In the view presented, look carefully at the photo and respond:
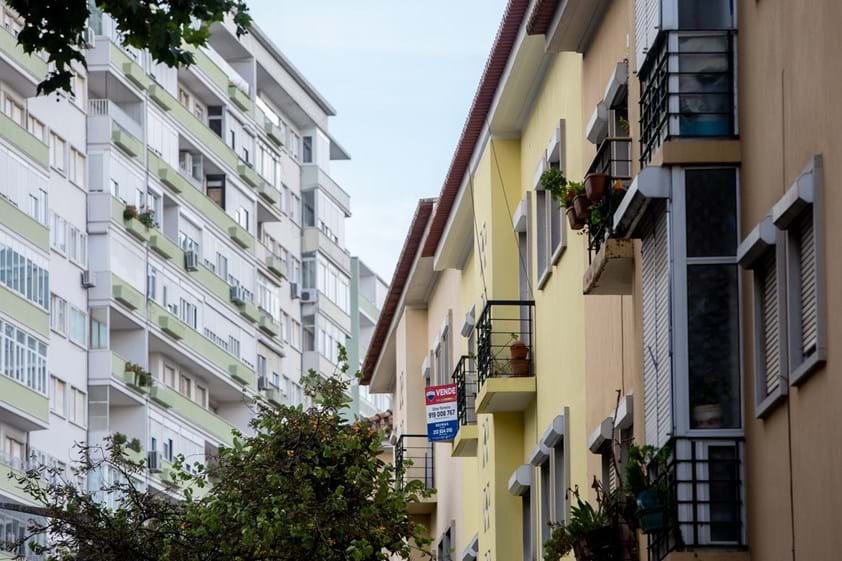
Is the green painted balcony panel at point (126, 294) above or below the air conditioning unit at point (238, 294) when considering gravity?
below

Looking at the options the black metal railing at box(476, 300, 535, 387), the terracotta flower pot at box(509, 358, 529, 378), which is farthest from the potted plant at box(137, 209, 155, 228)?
the terracotta flower pot at box(509, 358, 529, 378)

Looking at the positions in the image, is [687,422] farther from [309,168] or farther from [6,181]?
[309,168]

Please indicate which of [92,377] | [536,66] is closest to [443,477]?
[536,66]

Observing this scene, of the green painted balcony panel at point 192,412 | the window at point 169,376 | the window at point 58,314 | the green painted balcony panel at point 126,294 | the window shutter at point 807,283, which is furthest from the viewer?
the window at point 169,376

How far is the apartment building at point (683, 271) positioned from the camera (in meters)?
14.1

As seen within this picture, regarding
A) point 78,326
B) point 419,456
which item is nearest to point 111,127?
point 78,326

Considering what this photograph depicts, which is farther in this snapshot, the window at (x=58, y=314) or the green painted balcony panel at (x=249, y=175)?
the green painted balcony panel at (x=249, y=175)

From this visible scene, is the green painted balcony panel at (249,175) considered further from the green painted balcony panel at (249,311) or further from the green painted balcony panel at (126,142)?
the green painted balcony panel at (126,142)

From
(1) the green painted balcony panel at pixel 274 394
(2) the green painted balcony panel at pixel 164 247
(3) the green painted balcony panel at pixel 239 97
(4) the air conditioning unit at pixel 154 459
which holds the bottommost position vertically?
(4) the air conditioning unit at pixel 154 459

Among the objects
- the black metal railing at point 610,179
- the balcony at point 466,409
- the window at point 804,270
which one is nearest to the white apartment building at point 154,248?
the balcony at point 466,409

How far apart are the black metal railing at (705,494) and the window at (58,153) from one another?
192 ft

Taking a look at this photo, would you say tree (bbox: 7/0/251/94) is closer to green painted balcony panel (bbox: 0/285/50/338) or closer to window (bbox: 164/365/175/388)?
green painted balcony panel (bbox: 0/285/50/338)

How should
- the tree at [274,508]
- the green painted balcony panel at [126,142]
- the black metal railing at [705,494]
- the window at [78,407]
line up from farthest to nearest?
1. the green painted balcony panel at [126,142]
2. the window at [78,407]
3. the tree at [274,508]
4. the black metal railing at [705,494]

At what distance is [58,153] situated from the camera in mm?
73312
